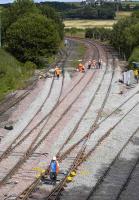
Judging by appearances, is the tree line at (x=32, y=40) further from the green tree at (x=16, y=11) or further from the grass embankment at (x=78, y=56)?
the green tree at (x=16, y=11)

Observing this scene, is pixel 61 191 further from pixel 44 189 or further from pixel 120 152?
pixel 120 152

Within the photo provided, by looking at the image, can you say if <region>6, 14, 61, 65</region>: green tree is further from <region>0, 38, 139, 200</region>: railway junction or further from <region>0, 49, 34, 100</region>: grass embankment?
<region>0, 38, 139, 200</region>: railway junction

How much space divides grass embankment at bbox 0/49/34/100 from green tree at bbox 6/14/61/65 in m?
1.93

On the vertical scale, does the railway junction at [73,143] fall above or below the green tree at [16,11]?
below

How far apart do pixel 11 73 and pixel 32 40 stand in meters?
10.2

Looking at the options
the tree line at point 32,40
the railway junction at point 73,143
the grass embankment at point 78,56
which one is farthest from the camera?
the grass embankment at point 78,56

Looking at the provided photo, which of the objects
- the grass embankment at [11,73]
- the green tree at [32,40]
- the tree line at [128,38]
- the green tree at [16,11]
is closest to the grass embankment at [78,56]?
the green tree at [32,40]

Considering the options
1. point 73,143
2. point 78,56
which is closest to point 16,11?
point 78,56

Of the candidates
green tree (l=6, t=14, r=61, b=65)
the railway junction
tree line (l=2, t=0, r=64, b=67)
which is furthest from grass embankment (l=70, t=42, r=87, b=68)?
the railway junction

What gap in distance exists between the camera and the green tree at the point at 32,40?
2359 inches

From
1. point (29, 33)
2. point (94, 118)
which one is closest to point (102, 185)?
point (94, 118)

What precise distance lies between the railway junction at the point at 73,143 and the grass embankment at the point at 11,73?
184cm

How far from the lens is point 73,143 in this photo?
2839 cm

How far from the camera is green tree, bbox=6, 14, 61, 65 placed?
59906 mm
